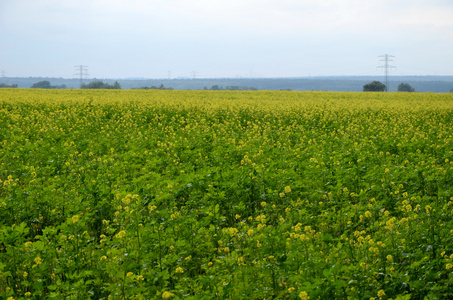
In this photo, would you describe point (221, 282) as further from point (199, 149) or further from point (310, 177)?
point (199, 149)

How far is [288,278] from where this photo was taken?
4.18 metres

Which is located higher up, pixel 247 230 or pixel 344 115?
pixel 344 115

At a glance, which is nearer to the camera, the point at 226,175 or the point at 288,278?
the point at 288,278

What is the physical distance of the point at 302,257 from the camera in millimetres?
4352

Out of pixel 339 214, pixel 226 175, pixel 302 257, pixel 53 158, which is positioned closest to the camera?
pixel 302 257

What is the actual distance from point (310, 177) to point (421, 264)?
356 cm

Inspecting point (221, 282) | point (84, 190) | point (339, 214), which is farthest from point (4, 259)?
point (339, 214)

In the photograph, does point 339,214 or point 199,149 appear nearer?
point 339,214

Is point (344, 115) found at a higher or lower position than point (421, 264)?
higher

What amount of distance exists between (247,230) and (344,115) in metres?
16.2

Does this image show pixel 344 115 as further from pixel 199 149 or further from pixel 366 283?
pixel 366 283

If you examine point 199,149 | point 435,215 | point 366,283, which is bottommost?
point 366,283

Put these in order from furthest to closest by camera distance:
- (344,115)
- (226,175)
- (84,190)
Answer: (344,115)
(226,175)
(84,190)

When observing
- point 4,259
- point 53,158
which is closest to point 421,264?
point 4,259
